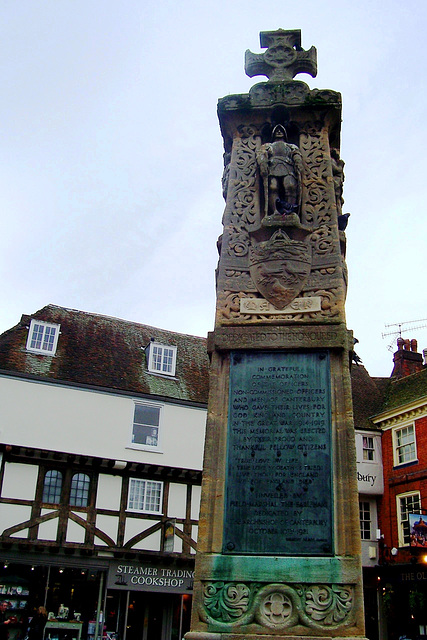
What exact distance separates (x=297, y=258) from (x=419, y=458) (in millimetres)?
23780

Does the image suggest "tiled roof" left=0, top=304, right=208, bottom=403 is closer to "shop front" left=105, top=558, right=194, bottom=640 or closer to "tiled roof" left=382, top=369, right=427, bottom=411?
"shop front" left=105, top=558, right=194, bottom=640

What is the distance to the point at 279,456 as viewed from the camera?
20.0 feet

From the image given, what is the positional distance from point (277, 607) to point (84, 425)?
18800mm

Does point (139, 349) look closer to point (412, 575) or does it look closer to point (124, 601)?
point (124, 601)

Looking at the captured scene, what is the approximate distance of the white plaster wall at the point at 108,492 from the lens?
74.5 ft

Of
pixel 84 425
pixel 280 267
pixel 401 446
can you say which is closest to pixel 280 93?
pixel 280 267

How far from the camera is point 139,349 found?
1081 inches

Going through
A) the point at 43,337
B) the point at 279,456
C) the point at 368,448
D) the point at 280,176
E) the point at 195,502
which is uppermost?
the point at 43,337

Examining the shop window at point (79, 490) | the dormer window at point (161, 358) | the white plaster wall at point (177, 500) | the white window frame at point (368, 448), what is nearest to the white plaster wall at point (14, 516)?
the shop window at point (79, 490)

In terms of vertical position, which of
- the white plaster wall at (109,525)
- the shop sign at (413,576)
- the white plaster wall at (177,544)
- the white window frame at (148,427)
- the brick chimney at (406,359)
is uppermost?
the brick chimney at (406,359)

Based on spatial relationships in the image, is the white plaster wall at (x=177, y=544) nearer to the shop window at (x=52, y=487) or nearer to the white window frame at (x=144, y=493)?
the white window frame at (x=144, y=493)

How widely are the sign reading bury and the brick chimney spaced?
1104 inches

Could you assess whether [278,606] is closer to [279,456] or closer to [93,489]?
[279,456]

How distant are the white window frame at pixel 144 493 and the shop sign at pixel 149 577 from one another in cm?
180
